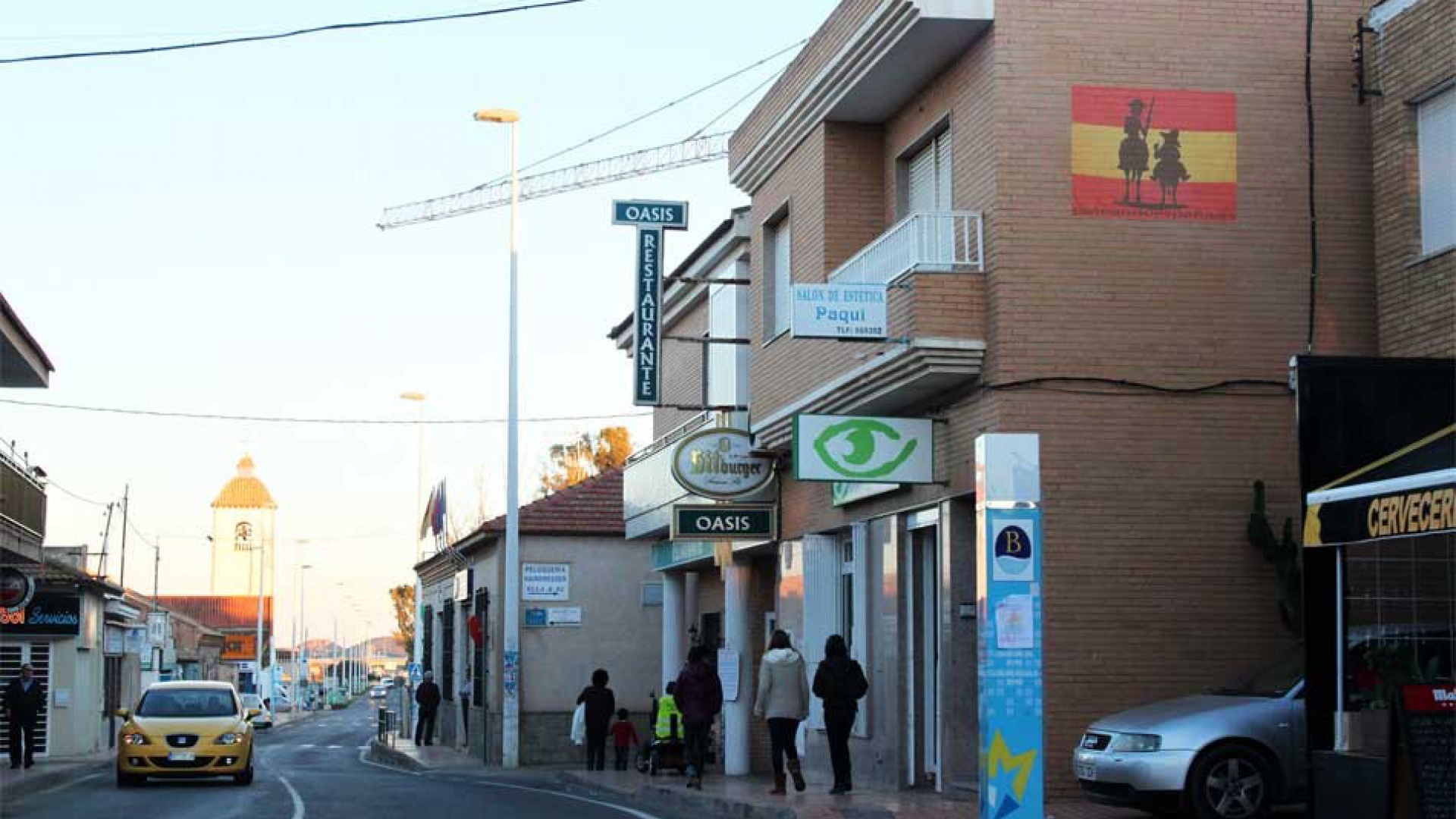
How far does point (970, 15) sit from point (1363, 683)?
7.40m

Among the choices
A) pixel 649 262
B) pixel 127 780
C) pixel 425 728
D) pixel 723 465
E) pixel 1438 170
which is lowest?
pixel 425 728

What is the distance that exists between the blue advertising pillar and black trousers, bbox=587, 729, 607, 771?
17000 millimetres

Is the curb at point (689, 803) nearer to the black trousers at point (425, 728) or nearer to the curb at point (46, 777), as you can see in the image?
the curb at point (46, 777)

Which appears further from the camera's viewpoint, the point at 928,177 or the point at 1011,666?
the point at 928,177

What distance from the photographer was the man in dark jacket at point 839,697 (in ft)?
62.3

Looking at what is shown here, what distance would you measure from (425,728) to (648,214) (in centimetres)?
2613

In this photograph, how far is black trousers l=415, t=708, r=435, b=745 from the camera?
46062 mm

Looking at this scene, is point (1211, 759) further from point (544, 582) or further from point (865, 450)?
point (544, 582)

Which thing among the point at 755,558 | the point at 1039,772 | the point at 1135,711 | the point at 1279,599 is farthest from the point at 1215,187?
the point at 755,558

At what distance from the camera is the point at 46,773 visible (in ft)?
98.4

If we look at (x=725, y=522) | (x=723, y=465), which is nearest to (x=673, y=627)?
(x=725, y=522)

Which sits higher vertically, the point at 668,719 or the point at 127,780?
the point at 668,719

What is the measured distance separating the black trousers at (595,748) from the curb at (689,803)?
3.72 metres

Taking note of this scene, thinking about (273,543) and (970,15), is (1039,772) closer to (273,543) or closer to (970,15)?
(970,15)
